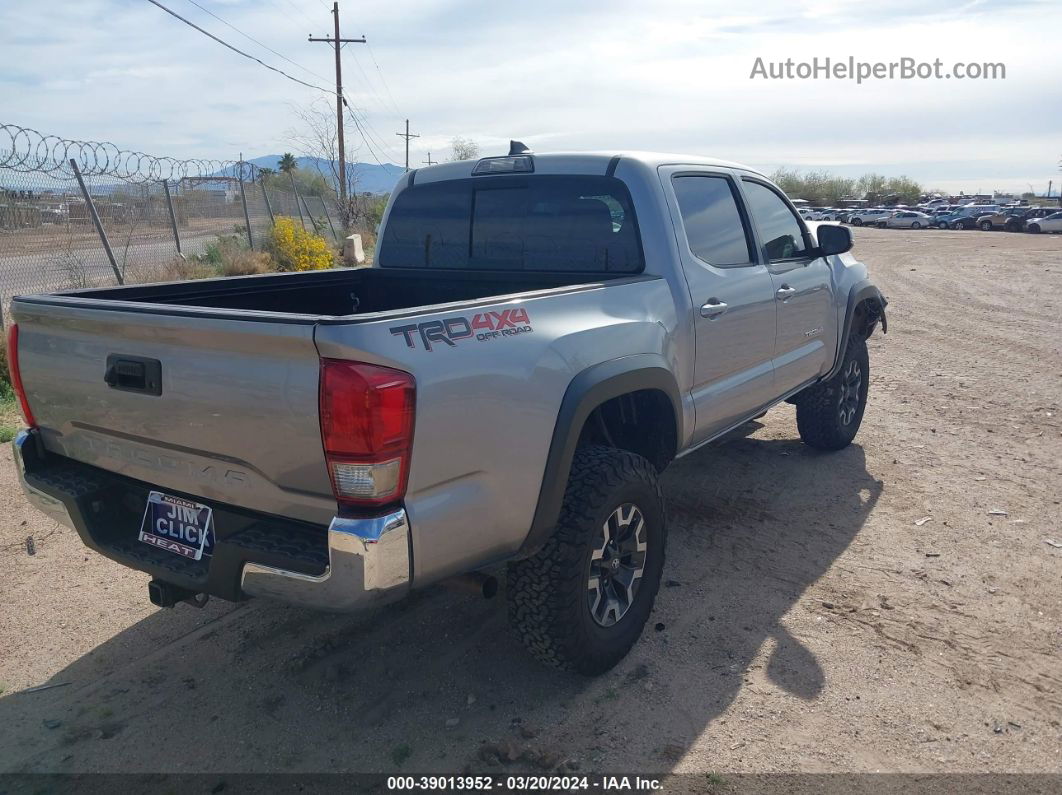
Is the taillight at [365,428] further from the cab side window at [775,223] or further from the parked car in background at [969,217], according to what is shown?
the parked car in background at [969,217]

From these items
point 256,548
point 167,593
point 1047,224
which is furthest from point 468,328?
point 1047,224

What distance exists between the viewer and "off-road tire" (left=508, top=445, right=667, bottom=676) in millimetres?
2969

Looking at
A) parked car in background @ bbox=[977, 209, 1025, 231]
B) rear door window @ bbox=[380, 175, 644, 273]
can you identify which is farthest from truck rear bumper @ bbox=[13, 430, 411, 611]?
parked car in background @ bbox=[977, 209, 1025, 231]

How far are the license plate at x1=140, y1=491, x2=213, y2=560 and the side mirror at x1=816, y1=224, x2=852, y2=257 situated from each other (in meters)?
3.89

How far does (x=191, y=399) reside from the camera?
2.56 metres

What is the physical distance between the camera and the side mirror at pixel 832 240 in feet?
16.4

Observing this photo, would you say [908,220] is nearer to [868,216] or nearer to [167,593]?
[868,216]

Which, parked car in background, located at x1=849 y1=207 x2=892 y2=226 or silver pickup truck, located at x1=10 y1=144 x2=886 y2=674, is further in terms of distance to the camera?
parked car in background, located at x1=849 y1=207 x2=892 y2=226

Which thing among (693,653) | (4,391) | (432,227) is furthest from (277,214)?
(693,653)

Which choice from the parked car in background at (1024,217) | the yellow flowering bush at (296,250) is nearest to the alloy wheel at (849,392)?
the yellow flowering bush at (296,250)

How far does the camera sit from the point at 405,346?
2.37 meters

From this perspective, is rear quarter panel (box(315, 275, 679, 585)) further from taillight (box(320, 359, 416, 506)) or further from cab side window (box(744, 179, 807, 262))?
cab side window (box(744, 179, 807, 262))

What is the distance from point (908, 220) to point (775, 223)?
56.0m

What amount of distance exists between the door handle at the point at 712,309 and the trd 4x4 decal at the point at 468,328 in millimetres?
1331
